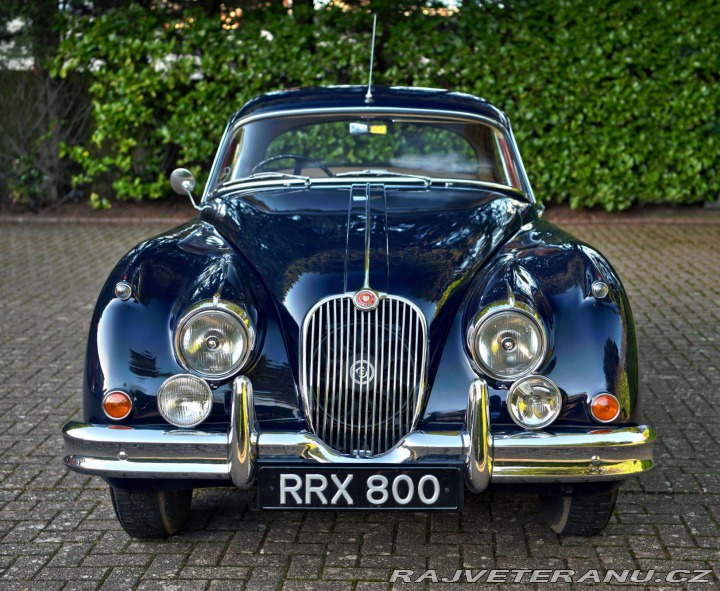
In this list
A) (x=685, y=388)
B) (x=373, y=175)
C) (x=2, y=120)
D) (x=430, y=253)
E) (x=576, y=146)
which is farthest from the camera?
(x=2, y=120)

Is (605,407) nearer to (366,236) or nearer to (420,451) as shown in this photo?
(420,451)

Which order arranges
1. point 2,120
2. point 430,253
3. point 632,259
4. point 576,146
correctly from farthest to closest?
1. point 2,120
2. point 576,146
3. point 632,259
4. point 430,253

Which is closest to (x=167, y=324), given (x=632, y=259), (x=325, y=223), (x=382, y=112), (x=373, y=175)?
(x=325, y=223)

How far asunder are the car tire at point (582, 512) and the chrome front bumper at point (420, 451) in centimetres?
29

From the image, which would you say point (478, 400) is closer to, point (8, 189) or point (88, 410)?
point (88, 410)

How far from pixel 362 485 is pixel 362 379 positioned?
0.35 meters

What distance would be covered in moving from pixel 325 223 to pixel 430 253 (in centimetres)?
47

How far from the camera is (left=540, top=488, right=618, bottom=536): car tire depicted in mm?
3605

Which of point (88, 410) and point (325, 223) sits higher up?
point (325, 223)

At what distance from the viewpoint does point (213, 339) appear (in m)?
3.39

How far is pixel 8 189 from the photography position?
12469mm

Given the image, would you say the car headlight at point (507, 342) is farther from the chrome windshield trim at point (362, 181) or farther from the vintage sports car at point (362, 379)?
the chrome windshield trim at point (362, 181)

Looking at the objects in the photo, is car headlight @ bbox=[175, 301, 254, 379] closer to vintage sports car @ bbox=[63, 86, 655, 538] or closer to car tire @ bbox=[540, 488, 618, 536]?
vintage sports car @ bbox=[63, 86, 655, 538]

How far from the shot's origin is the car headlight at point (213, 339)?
3.38 meters
